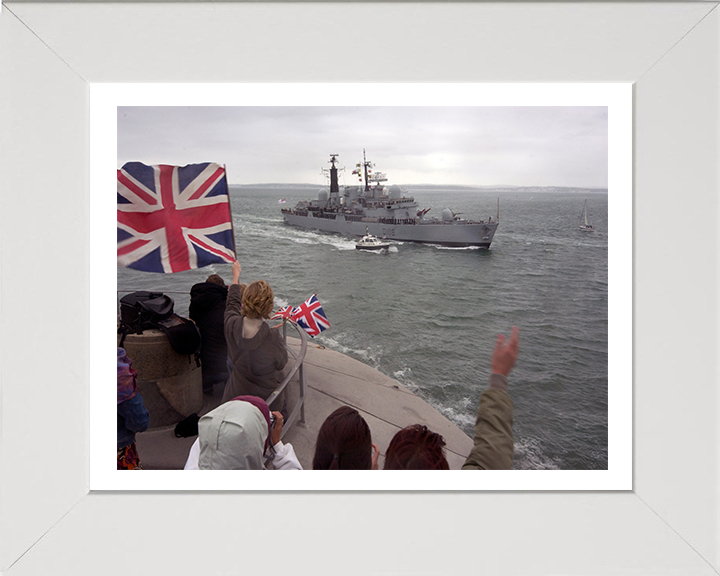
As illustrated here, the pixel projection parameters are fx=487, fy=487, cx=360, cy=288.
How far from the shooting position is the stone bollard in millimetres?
2281

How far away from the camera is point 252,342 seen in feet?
6.62

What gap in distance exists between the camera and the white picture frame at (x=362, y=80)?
1771mm

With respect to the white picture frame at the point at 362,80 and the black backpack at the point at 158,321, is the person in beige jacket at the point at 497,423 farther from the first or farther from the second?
the black backpack at the point at 158,321

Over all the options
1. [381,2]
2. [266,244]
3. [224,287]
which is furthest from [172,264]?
[266,244]

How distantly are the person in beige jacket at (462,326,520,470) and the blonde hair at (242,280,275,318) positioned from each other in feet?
3.14

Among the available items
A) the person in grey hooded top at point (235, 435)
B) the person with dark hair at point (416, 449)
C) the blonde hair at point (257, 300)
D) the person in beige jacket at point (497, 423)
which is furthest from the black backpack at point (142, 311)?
the person in beige jacket at point (497, 423)

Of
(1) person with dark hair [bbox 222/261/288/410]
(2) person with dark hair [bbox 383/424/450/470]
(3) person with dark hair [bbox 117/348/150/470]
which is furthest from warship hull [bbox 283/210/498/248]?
(2) person with dark hair [bbox 383/424/450/470]

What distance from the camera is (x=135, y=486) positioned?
203cm

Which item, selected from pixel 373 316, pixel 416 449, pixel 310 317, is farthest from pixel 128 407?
pixel 373 316

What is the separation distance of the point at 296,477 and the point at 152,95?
1697mm

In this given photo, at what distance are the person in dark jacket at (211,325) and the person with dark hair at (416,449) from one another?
131 cm

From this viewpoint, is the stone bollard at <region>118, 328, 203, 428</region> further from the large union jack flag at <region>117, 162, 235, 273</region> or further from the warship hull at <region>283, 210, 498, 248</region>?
the warship hull at <region>283, 210, 498, 248</region>

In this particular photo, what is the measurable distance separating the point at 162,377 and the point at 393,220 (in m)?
26.9

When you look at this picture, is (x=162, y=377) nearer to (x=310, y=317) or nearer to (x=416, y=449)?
(x=416, y=449)
